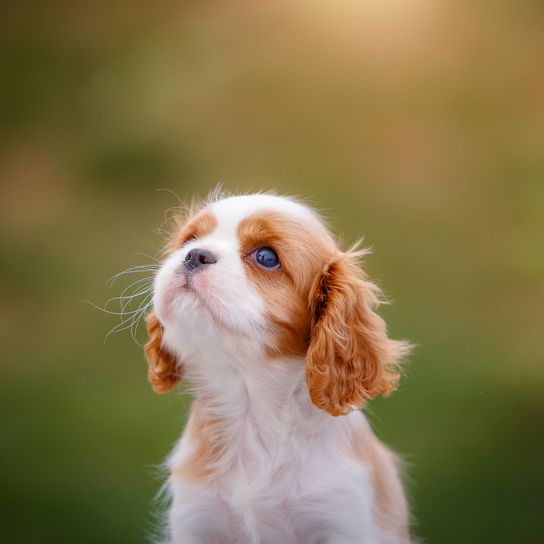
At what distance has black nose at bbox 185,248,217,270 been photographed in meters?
1.42

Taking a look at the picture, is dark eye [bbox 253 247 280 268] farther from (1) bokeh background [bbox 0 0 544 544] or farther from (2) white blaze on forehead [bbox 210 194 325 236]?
(1) bokeh background [bbox 0 0 544 544]

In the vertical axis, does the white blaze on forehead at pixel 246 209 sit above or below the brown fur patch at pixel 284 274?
above

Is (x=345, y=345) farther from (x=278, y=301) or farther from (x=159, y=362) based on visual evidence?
(x=159, y=362)

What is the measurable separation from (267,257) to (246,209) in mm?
100

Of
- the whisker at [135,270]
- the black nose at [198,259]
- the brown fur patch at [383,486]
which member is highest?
→ the black nose at [198,259]

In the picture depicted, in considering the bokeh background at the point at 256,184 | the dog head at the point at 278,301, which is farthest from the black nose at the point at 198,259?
the bokeh background at the point at 256,184

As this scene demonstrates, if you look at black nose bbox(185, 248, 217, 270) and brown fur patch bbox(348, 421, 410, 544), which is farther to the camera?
brown fur patch bbox(348, 421, 410, 544)

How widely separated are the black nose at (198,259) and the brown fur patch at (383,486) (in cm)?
45

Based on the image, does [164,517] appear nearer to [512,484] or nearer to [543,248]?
[512,484]

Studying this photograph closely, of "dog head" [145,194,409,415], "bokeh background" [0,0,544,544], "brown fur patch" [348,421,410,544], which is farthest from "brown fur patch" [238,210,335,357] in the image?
"bokeh background" [0,0,544,544]

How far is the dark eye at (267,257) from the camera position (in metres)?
1.47

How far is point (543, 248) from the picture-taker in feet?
6.80

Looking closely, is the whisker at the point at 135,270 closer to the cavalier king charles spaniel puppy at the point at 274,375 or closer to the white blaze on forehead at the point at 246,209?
the cavalier king charles spaniel puppy at the point at 274,375

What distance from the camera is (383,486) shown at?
1.62 metres
